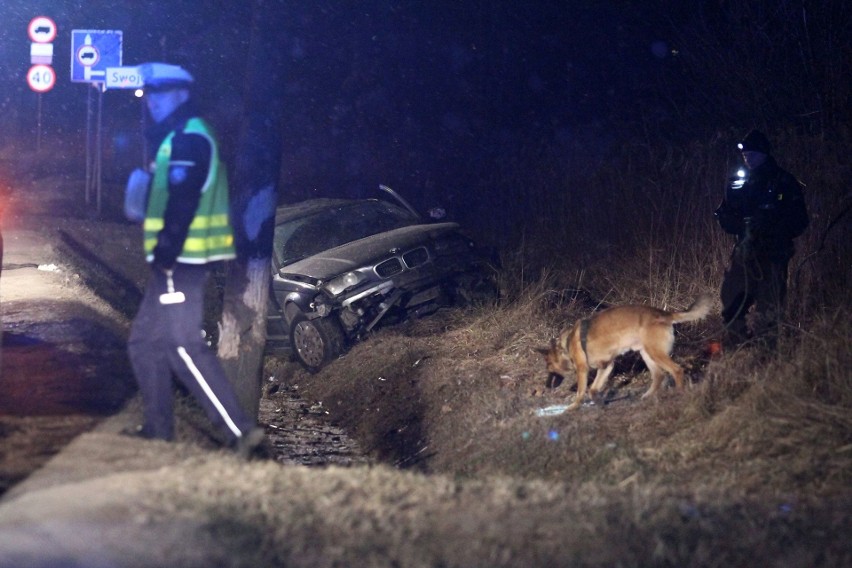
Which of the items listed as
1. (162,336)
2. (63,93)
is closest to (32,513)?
(162,336)

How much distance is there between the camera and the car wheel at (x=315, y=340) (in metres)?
10.0

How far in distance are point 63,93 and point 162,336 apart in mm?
33512

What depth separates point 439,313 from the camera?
10523mm

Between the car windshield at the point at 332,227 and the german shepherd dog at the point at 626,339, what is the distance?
477 centimetres

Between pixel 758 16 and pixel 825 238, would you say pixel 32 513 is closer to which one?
pixel 825 238

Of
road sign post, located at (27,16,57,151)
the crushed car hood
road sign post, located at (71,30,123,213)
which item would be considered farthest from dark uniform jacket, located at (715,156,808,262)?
road sign post, located at (27,16,57,151)

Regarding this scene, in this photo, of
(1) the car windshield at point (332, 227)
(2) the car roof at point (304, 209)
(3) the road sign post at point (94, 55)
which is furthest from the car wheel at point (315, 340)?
(3) the road sign post at point (94, 55)

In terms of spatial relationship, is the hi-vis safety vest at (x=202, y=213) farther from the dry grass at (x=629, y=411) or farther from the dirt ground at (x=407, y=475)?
the dry grass at (x=629, y=411)

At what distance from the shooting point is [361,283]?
992cm

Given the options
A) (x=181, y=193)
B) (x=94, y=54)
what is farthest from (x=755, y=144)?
(x=94, y=54)

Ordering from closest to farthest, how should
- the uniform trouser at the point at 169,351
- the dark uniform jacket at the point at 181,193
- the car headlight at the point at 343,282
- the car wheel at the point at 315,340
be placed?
the dark uniform jacket at the point at 181,193, the uniform trouser at the point at 169,351, the car headlight at the point at 343,282, the car wheel at the point at 315,340

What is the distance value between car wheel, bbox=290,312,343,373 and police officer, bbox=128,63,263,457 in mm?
4558

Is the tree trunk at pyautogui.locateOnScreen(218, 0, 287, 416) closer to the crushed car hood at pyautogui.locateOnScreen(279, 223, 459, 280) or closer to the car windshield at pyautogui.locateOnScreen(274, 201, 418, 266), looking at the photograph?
the crushed car hood at pyautogui.locateOnScreen(279, 223, 459, 280)

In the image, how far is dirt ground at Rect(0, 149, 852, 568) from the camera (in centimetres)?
376
